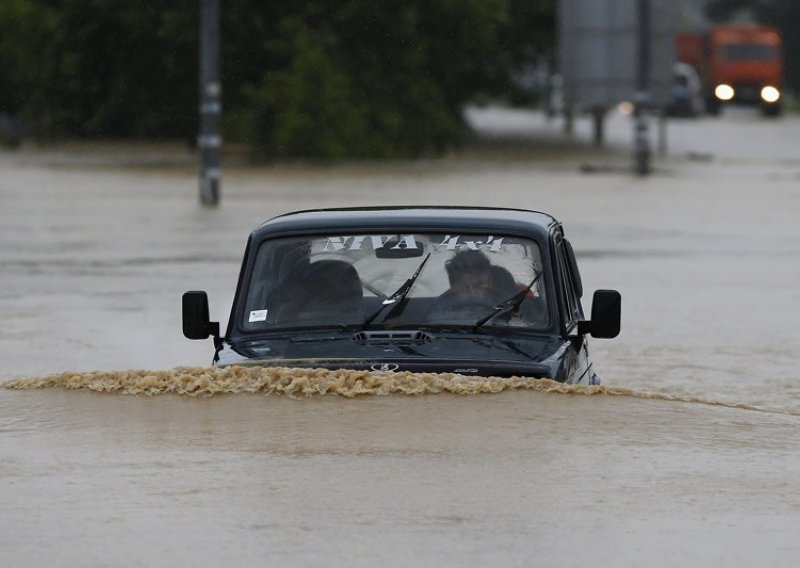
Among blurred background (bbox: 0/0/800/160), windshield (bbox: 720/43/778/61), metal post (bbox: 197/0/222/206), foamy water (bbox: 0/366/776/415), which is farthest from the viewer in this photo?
windshield (bbox: 720/43/778/61)

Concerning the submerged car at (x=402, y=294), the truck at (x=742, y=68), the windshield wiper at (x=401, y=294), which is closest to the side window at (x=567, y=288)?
the submerged car at (x=402, y=294)

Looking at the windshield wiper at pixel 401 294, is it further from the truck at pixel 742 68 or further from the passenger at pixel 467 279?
the truck at pixel 742 68

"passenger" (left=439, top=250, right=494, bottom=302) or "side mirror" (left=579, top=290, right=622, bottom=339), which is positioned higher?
"passenger" (left=439, top=250, right=494, bottom=302)

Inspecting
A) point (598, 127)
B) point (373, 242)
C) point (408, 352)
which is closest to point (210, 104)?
point (373, 242)

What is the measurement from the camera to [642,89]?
42.1 metres

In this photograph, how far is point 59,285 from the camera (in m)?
19.8

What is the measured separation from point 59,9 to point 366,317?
4397 cm

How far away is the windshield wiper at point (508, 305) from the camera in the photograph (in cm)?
802

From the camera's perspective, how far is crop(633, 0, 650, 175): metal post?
4172 centimetres

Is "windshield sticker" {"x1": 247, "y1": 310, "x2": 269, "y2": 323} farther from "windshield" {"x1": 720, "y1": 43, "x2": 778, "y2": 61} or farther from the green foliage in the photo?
"windshield" {"x1": 720, "y1": 43, "x2": 778, "y2": 61}

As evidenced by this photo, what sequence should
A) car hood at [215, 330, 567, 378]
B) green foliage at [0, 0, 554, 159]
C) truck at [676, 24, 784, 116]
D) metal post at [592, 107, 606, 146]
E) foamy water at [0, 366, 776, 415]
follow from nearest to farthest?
foamy water at [0, 366, 776, 415] → car hood at [215, 330, 567, 378] → green foliage at [0, 0, 554, 159] → metal post at [592, 107, 606, 146] → truck at [676, 24, 784, 116]

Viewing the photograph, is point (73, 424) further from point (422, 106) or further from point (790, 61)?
point (790, 61)

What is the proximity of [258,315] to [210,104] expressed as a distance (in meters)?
24.7

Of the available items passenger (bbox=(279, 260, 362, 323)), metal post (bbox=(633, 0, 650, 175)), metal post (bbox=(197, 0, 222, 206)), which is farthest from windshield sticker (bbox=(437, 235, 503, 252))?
metal post (bbox=(633, 0, 650, 175))
